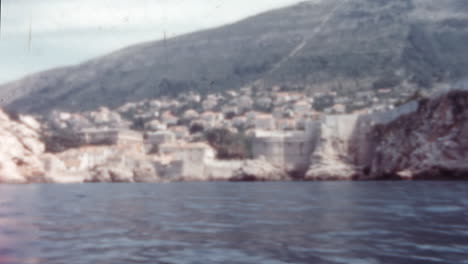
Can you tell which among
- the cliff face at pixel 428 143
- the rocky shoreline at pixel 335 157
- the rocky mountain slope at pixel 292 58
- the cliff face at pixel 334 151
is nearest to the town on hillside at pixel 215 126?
the rocky shoreline at pixel 335 157

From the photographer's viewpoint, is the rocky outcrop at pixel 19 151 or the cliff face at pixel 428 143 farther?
the cliff face at pixel 428 143

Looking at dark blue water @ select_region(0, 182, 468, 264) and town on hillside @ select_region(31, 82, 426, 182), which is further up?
town on hillside @ select_region(31, 82, 426, 182)

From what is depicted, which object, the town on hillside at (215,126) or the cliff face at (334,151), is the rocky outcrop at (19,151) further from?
the cliff face at (334,151)

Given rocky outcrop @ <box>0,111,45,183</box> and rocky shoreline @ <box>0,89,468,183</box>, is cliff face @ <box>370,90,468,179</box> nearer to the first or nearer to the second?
rocky shoreline @ <box>0,89,468,183</box>

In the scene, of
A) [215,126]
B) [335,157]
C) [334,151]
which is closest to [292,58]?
[215,126]

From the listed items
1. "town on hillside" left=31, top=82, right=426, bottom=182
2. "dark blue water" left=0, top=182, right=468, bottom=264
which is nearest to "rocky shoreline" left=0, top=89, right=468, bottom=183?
"town on hillside" left=31, top=82, right=426, bottom=182

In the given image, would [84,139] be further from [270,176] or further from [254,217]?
[254,217]

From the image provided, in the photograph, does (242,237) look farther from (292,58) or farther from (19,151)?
(292,58)
